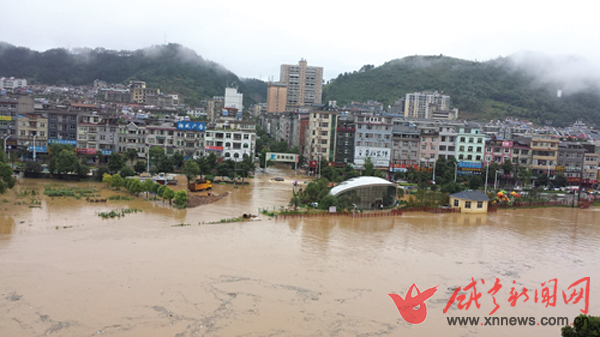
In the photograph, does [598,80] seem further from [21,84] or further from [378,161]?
[21,84]

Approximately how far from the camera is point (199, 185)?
29812 mm

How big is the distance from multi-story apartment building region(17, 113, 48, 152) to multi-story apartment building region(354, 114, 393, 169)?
2539cm

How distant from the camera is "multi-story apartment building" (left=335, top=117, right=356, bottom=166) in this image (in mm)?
43531

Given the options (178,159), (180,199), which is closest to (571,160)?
(178,159)

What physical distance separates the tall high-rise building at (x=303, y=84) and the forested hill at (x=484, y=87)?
3.49 m

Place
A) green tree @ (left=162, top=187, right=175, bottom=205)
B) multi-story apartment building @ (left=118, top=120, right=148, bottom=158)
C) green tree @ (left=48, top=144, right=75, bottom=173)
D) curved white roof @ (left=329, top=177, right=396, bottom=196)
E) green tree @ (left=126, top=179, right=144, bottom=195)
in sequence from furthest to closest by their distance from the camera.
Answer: multi-story apartment building @ (left=118, top=120, right=148, bottom=158) → green tree @ (left=48, top=144, right=75, bottom=173) → green tree @ (left=126, top=179, right=144, bottom=195) → curved white roof @ (left=329, top=177, right=396, bottom=196) → green tree @ (left=162, top=187, right=175, bottom=205)

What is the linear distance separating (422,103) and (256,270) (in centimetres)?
6898

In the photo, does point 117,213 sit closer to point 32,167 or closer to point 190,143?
point 32,167

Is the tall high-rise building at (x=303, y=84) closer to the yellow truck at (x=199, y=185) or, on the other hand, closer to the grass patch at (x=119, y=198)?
the yellow truck at (x=199, y=185)

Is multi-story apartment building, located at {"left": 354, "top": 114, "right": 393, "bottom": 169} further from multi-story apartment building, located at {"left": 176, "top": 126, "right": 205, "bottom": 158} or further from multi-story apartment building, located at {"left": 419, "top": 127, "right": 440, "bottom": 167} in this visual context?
multi-story apartment building, located at {"left": 176, "top": 126, "right": 205, "bottom": 158}

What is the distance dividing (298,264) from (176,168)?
87.1ft

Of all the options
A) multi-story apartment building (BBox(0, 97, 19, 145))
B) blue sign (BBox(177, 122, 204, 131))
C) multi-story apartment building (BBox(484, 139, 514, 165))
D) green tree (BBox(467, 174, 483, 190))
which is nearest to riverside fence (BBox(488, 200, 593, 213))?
green tree (BBox(467, 174, 483, 190))

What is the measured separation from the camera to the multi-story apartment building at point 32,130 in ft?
131

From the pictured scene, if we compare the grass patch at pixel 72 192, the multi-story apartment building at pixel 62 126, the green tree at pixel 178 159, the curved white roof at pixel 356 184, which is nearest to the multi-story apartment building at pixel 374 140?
the green tree at pixel 178 159
